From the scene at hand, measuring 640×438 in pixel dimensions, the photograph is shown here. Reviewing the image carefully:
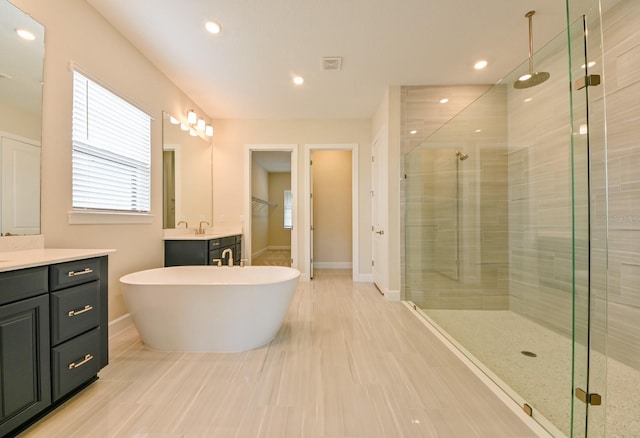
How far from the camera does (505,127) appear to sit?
2494mm

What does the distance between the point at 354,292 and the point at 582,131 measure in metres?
3.02

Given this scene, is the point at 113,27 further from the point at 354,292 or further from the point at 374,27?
the point at 354,292

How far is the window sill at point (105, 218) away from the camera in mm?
1918

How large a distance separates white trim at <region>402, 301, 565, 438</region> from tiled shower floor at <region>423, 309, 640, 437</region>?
0.12ft

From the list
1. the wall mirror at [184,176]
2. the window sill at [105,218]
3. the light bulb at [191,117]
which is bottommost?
the window sill at [105,218]

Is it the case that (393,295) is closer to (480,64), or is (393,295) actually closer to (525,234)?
(525,234)

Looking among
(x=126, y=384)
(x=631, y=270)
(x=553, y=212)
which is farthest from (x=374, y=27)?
(x=126, y=384)

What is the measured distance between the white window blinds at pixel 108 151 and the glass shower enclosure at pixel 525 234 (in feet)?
9.93

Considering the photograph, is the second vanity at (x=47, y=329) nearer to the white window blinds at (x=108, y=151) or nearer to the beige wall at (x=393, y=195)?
the white window blinds at (x=108, y=151)

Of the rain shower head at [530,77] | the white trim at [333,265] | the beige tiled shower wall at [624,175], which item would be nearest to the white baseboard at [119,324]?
the white trim at [333,265]

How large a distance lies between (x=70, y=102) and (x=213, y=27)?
1.26 metres

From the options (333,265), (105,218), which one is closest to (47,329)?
(105,218)

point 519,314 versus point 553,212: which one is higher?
point 553,212

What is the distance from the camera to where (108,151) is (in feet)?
7.41
